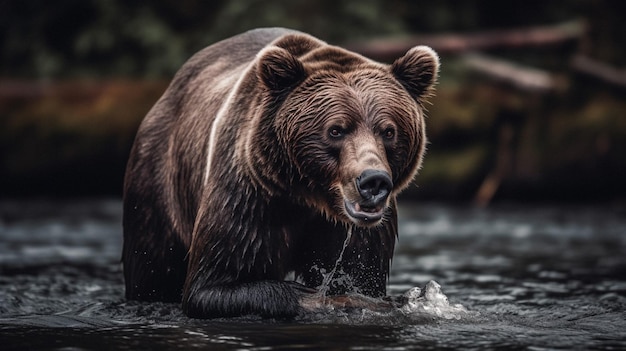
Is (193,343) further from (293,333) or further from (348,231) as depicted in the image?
(348,231)

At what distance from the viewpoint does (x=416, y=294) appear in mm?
6246

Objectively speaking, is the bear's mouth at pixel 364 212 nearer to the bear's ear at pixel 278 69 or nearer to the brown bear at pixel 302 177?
the brown bear at pixel 302 177

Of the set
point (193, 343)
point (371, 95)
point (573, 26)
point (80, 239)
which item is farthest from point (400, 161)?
point (573, 26)

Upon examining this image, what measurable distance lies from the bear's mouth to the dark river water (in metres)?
0.59

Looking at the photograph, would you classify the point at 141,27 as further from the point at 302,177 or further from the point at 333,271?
the point at 302,177

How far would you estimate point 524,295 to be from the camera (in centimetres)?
738

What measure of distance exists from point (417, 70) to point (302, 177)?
37.1 inches

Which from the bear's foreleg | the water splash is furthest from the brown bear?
the water splash

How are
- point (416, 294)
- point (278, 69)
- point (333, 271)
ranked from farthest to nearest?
point (416, 294), point (333, 271), point (278, 69)

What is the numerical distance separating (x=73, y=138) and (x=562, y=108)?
7.31 metres

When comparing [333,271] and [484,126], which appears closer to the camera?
[333,271]

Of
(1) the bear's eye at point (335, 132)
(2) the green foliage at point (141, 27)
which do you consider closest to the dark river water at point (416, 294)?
(1) the bear's eye at point (335, 132)

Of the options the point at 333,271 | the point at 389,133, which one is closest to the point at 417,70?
the point at 389,133

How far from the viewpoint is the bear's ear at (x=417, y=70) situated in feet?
19.4
